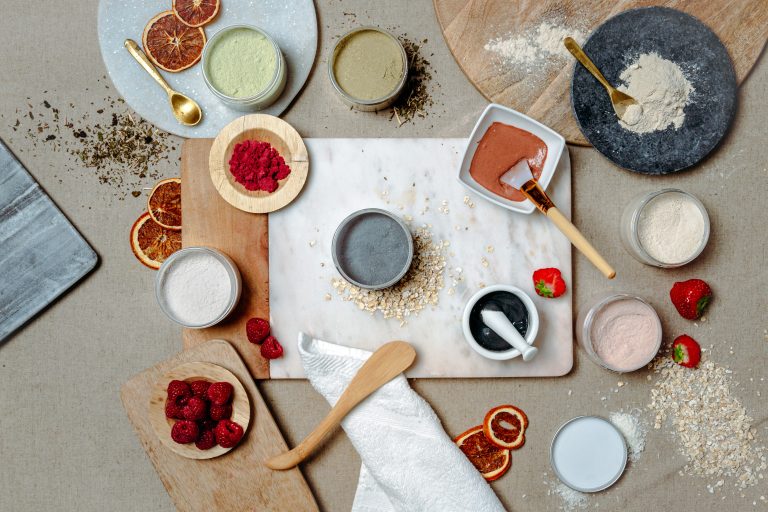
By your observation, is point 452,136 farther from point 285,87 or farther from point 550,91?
point 285,87

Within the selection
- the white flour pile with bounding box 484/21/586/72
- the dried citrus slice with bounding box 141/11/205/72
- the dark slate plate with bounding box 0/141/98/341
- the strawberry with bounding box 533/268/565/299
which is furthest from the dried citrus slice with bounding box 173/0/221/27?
the strawberry with bounding box 533/268/565/299

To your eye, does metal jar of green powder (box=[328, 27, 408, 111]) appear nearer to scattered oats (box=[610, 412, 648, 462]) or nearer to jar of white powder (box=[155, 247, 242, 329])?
jar of white powder (box=[155, 247, 242, 329])

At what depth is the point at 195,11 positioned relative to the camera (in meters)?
1.23

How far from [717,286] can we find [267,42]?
117 cm

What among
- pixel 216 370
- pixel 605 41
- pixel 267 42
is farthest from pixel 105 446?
pixel 605 41

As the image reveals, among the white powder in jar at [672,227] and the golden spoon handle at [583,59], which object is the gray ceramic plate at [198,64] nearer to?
the golden spoon handle at [583,59]

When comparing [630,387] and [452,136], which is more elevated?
[452,136]

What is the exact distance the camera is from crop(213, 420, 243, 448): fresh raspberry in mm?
1178

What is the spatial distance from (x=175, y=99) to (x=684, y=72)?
1.14m

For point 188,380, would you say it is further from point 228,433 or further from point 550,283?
point 550,283

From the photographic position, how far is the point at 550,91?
122cm

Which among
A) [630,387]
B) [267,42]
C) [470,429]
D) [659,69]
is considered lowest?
[630,387]

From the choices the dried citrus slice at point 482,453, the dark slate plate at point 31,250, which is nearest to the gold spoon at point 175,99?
the dark slate plate at point 31,250

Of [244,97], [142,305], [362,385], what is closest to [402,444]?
[362,385]
